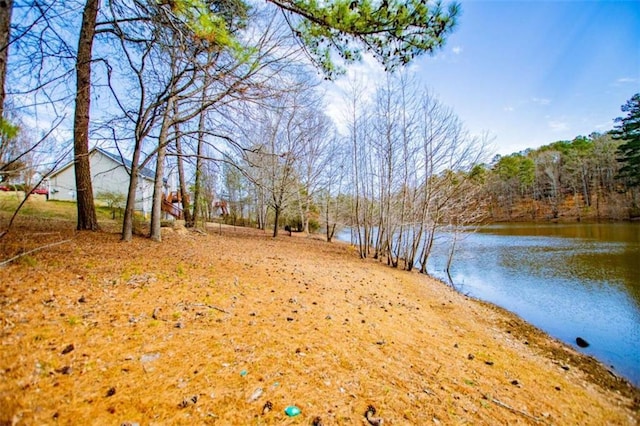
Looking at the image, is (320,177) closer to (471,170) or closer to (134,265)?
(471,170)

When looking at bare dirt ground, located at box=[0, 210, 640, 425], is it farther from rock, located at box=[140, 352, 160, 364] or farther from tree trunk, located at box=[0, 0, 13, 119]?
tree trunk, located at box=[0, 0, 13, 119]

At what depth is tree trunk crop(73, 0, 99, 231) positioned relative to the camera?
477 centimetres

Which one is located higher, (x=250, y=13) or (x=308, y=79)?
(x=250, y=13)

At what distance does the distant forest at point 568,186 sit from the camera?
32.2 m

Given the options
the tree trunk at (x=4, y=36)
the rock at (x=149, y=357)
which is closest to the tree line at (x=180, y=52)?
the tree trunk at (x=4, y=36)

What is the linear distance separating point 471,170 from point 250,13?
8.10 metres

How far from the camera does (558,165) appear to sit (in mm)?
39438

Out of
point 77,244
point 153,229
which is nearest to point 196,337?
point 77,244

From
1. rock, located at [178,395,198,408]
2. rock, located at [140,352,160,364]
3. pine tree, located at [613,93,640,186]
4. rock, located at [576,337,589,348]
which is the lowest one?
rock, located at [576,337,589,348]

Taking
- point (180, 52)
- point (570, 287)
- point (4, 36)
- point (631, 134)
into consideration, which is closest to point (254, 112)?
point (180, 52)

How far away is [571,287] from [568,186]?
42.5 meters

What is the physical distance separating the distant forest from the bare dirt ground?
3210cm

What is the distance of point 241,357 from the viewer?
2.33 meters

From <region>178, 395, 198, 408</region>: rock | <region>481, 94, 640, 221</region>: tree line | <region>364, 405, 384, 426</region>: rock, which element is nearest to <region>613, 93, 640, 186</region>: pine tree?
<region>481, 94, 640, 221</region>: tree line
